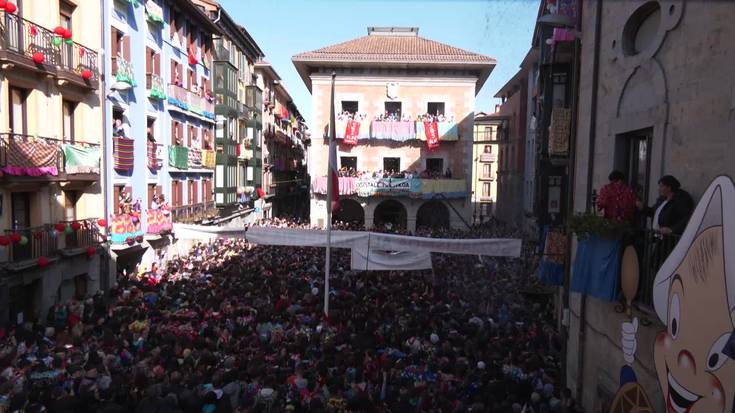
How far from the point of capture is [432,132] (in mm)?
35375

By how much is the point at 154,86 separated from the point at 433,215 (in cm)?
2035

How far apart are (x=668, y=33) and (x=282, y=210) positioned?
5225cm

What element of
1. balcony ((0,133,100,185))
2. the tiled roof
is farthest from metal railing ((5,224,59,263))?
the tiled roof

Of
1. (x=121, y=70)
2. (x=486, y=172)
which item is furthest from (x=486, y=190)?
(x=121, y=70)

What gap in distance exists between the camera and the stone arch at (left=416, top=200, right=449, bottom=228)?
123 feet

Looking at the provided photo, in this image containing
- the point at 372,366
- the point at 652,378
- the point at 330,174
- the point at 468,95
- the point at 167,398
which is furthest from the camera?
the point at 468,95

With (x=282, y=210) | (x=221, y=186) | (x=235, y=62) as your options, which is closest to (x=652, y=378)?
(x=221, y=186)

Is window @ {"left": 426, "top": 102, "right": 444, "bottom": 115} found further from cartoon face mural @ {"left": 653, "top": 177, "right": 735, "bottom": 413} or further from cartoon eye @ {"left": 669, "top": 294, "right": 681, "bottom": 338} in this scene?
cartoon eye @ {"left": 669, "top": 294, "right": 681, "bottom": 338}

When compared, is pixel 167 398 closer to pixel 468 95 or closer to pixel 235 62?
pixel 468 95

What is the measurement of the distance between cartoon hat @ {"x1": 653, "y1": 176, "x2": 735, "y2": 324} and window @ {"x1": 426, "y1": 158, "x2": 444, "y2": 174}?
30.0 m

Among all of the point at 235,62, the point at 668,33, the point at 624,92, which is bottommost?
the point at 624,92

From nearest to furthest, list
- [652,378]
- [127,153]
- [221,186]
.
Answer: [652,378], [127,153], [221,186]

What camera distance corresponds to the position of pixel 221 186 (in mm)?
33781

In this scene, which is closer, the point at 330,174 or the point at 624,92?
the point at 624,92
